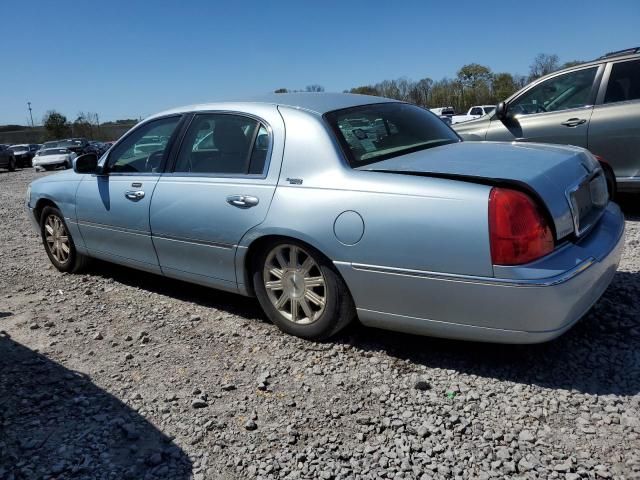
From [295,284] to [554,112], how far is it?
170 inches

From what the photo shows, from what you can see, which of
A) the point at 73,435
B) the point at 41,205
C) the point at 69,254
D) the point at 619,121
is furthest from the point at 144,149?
the point at 619,121

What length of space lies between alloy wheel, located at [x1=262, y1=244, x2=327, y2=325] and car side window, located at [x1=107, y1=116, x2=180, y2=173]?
1.36 meters

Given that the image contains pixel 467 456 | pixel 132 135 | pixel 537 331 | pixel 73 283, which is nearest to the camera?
pixel 467 456

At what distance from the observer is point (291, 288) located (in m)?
3.42

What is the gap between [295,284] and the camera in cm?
339

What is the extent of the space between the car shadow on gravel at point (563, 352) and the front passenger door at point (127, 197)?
180 cm

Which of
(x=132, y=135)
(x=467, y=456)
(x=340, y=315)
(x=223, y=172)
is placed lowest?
(x=467, y=456)

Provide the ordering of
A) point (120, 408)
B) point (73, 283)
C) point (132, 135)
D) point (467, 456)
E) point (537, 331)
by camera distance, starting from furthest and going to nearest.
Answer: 1. point (73, 283)
2. point (132, 135)
3. point (120, 408)
4. point (537, 331)
5. point (467, 456)

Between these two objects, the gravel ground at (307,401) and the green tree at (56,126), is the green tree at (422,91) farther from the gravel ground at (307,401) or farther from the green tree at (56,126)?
the gravel ground at (307,401)

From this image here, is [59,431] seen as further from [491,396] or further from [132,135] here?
[132,135]

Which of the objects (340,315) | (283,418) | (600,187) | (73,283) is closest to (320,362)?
(340,315)

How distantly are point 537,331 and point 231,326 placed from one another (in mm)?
2064

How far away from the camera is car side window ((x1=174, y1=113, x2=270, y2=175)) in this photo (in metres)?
3.59

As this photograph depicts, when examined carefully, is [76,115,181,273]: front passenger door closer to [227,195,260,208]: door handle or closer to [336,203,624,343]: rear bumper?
[227,195,260,208]: door handle
